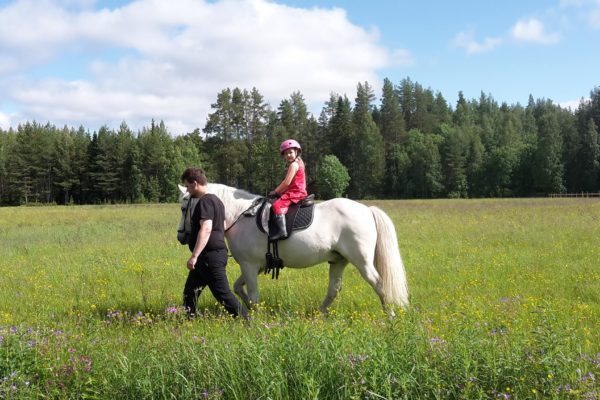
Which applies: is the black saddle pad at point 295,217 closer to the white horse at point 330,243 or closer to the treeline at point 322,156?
the white horse at point 330,243

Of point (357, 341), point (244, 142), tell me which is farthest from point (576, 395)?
point (244, 142)

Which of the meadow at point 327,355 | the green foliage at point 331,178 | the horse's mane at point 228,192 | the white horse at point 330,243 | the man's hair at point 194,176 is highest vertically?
the green foliage at point 331,178

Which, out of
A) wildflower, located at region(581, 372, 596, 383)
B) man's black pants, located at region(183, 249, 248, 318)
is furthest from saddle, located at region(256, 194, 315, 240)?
wildflower, located at region(581, 372, 596, 383)

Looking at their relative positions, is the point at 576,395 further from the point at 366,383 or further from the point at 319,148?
the point at 319,148

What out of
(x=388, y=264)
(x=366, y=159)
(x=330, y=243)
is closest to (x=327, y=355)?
(x=330, y=243)

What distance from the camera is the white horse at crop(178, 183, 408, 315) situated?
7004mm

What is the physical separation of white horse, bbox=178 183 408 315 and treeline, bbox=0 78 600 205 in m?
62.6

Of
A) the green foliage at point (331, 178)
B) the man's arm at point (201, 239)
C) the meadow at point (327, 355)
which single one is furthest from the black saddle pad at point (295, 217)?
the green foliage at point (331, 178)

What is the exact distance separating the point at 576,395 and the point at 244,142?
233 feet

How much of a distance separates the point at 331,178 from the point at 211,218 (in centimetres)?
6405

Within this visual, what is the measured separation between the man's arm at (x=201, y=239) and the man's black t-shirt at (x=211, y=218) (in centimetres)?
9

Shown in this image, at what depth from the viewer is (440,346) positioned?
159 inches

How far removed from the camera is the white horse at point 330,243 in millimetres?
7004

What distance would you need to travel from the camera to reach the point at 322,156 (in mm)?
79938
